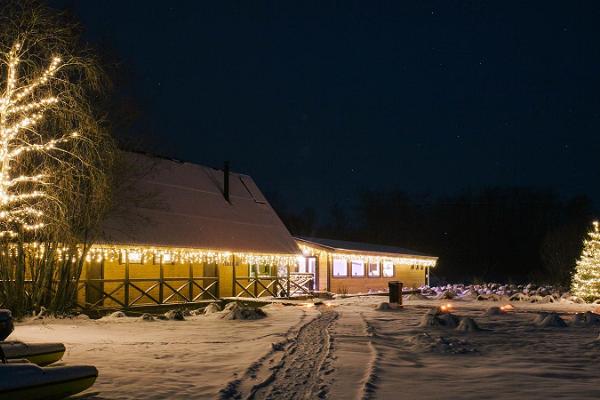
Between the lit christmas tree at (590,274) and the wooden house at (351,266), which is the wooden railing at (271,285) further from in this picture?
the lit christmas tree at (590,274)

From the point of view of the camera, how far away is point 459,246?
7325 cm

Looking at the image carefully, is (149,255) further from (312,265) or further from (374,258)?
(374,258)

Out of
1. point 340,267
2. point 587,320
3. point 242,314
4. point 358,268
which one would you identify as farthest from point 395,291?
point 358,268

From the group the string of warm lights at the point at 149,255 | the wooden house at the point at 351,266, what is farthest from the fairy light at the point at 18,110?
the wooden house at the point at 351,266

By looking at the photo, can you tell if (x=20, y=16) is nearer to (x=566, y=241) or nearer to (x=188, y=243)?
(x=188, y=243)

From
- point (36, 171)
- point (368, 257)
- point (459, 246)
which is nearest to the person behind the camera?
point (36, 171)

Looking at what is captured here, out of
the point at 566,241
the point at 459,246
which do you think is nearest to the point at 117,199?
the point at 566,241

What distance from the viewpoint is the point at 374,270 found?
42375mm

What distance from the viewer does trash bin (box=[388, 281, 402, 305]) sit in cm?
2608

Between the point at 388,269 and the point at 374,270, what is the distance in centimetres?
185

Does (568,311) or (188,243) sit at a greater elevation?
(188,243)

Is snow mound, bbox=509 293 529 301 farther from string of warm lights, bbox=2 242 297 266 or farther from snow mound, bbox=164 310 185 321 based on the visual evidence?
snow mound, bbox=164 310 185 321

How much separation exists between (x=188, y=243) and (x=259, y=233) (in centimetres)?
613

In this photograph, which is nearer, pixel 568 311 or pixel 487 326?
pixel 487 326
